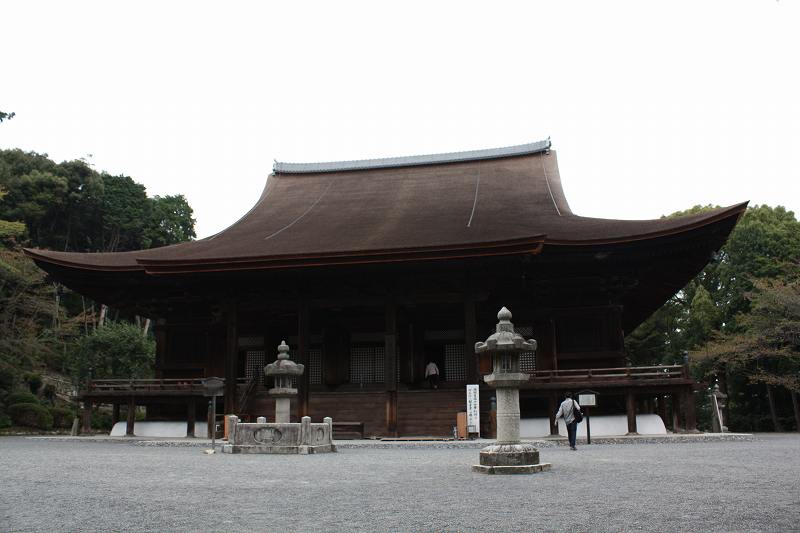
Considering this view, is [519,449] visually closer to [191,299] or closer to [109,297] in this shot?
[191,299]

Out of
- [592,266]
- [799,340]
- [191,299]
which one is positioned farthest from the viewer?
[799,340]

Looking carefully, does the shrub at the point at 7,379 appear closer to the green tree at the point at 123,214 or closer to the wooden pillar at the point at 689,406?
the green tree at the point at 123,214

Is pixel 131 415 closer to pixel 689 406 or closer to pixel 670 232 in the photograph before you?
pixel 689 406

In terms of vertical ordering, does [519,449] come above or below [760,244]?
below

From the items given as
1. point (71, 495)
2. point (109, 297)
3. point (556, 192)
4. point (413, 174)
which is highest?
point (413, 174)

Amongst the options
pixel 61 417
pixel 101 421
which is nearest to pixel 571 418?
pixel 61 417

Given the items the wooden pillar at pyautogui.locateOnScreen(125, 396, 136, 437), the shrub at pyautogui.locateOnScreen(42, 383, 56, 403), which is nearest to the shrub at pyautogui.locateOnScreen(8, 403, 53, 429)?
the shrub at pyautogui.locateOnScreen(42, 383, 56, 403)

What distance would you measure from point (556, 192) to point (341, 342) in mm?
9806

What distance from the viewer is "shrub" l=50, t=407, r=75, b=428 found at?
103 feet

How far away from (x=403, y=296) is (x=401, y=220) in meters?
→ 4.45

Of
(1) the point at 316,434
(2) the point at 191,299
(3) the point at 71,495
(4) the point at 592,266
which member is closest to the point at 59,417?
(2) the point at 191,299

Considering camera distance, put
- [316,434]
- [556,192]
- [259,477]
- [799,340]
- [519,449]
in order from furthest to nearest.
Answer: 1. [799,340]
2. [556,192]
3. [316,434]
4. [519,449]
5. [259,477]

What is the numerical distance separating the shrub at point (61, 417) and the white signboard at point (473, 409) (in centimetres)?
2215

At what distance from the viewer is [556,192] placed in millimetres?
26094
